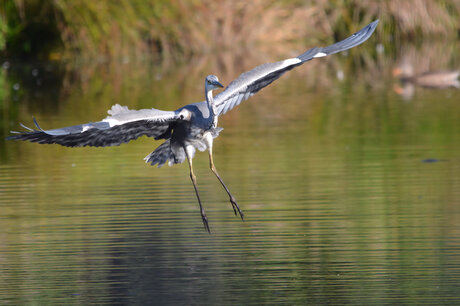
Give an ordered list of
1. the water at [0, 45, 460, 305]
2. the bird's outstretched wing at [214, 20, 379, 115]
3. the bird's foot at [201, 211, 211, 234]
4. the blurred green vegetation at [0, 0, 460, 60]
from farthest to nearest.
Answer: the blurred green vegetation at [0, 0, 460, 60]
the bird's outstretched wing at [214, 20, 379, 115]
the bird's foot at [201, 211, 211, 234]
the water at [0, 45, 460, 305]

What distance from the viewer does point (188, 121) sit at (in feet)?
32.0

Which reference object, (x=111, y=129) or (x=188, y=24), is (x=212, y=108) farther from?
(x=188, y=24)

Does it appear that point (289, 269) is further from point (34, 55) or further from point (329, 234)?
point (34, 55)

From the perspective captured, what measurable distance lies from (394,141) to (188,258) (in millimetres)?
6364

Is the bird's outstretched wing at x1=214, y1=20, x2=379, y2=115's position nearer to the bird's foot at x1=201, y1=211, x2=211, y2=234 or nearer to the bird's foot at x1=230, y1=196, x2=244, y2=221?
the bird's foot at x1=230, y1=196, x2=244, y2=221

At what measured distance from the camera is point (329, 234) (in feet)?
29.2

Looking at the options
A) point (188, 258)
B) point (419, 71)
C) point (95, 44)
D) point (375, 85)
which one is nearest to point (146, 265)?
point (188, 258)

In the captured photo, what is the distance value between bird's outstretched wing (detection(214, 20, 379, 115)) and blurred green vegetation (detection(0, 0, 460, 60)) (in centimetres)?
2033

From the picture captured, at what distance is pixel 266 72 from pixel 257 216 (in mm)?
1333

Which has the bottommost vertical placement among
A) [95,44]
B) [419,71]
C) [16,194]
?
[16,194]

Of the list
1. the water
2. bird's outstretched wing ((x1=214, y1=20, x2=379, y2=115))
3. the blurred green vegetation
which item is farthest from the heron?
the blurred green vegetation

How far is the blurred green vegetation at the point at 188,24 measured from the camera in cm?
3016

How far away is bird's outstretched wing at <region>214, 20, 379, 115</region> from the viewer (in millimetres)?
9375

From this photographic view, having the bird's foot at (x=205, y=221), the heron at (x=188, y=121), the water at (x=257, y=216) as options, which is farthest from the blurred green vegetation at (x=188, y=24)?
the bird's foot at (x=205, y=221)
